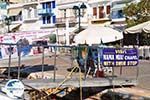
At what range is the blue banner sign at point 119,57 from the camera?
15.2 metres

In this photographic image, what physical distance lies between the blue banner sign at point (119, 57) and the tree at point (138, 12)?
22003 mm

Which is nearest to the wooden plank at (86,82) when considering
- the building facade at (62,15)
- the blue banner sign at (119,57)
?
the blue banner sign at (119,57)

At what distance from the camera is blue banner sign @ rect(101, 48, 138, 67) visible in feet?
49.7

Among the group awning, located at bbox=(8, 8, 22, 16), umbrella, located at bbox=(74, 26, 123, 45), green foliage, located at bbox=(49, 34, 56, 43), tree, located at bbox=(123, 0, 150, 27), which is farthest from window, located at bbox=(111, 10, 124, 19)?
umbrella, located at bbox=(74, 26, 123, 45)

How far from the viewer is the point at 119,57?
1546 cm

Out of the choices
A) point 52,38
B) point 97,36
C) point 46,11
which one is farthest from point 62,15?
point 97,36

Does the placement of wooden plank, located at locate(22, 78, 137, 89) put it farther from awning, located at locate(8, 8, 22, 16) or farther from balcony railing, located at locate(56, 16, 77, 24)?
awning, located at locate(8, 8, 22, 16)

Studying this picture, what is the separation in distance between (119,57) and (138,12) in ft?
80.0

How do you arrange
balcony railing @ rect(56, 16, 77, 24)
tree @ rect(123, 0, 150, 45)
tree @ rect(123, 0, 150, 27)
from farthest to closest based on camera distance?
balcony railing @ rect(56, 16, 77, 24), tree @ rect(123, 0, 150, 27), tree @ rect(123, 0, 150, 45)

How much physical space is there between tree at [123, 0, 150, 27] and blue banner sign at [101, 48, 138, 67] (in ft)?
72.2

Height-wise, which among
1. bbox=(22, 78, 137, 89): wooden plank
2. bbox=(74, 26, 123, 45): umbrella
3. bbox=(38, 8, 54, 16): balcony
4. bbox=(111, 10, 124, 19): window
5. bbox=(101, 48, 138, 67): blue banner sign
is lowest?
bbox=(22, 78, 137, 89): wooden plank

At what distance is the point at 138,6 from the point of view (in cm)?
3856

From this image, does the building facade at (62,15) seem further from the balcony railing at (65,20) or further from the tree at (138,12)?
the tree at (138,12)

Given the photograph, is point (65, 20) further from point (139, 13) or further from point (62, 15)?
point (139, 13)
